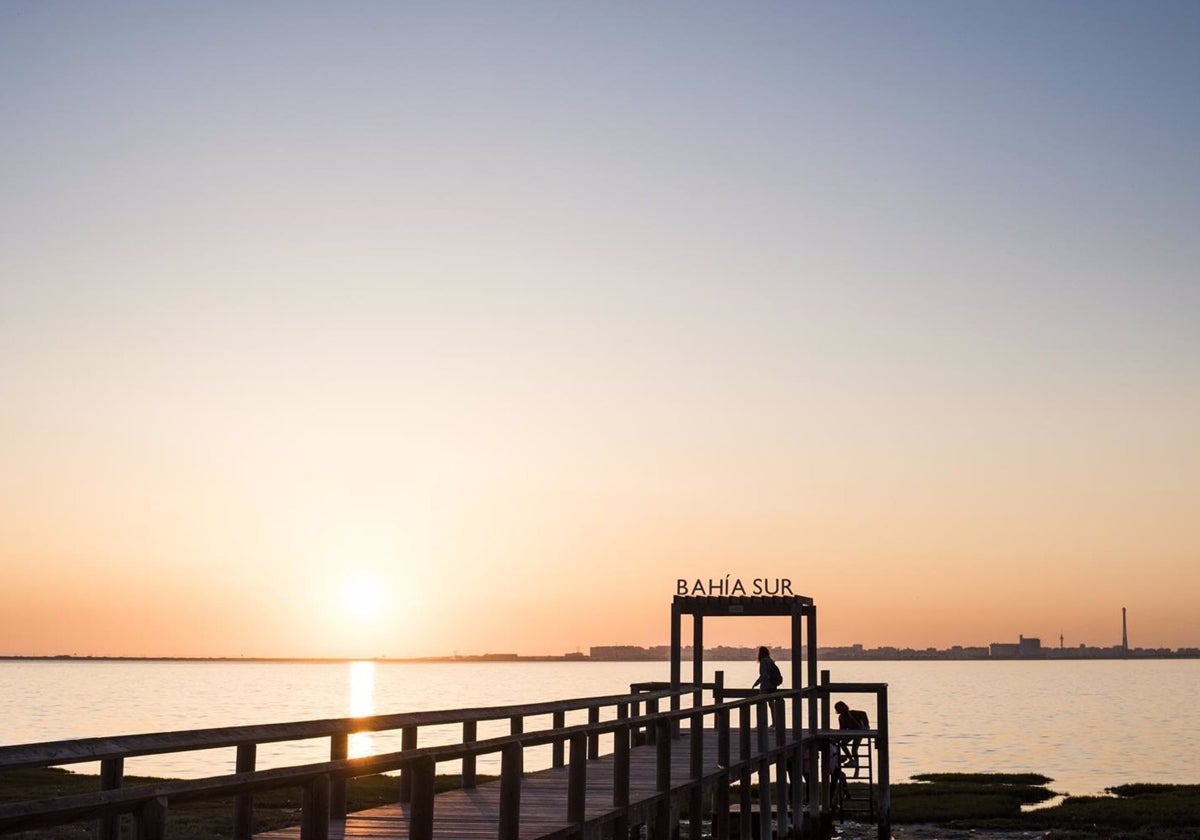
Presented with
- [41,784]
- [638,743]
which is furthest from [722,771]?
[41,784]

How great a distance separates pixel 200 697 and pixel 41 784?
348ft

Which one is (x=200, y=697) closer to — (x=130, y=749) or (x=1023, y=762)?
(x=1023, y=762)

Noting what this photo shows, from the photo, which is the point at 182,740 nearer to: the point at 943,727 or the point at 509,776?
the point at 509,776

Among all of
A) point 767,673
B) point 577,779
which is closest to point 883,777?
point 767,673

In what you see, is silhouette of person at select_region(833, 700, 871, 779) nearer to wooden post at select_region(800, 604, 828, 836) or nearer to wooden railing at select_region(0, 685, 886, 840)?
wooden post at select_region(800, 604, 828, 836)

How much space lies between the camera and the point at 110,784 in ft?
26.3

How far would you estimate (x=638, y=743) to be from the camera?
2372cm

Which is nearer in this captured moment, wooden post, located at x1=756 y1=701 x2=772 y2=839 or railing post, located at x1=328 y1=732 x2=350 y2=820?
railing post, located at x1=328 y1=732 x2=350 y2=820

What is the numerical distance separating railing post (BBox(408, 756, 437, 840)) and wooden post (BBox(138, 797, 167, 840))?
2.99 meters

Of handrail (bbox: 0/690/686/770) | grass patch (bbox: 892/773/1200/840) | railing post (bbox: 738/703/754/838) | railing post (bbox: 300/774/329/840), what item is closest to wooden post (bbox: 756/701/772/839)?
railing post (bbox: 738/703/754/838)

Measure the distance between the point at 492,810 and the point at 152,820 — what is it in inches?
287

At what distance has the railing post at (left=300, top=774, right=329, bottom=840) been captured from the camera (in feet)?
24.5

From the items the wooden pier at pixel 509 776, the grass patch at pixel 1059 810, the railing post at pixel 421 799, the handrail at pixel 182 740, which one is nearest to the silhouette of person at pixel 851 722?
the wooden pier at pixel 509 776

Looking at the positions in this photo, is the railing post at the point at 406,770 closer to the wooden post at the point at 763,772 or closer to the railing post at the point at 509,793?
the railing post at the point at 509,793
